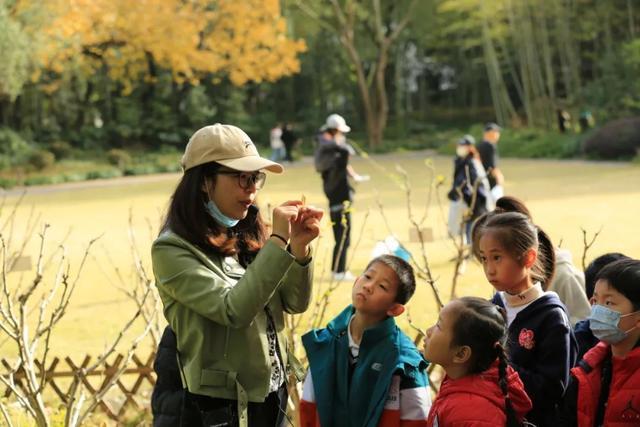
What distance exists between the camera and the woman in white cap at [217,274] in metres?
2.22

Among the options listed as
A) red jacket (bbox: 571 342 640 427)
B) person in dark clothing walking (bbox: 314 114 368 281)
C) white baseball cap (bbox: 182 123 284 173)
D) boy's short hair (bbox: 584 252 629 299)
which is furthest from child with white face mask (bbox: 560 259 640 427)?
person in dark clothing walking (bbox: 314 114 368 281)

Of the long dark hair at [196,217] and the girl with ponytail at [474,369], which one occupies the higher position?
the long dark hair at [196,217]

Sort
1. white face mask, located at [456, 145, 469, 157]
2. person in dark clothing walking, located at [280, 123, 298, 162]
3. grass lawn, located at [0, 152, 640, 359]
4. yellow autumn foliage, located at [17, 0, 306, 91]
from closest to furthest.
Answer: grass lawn, located at [0, 152, 640, 359], white face mask, located at [456, 145, 469, 157], yellow autumn foliage, located at [17, 0, 306, 91], person in dark clothing walking, located at [280, 123, 298, 162]

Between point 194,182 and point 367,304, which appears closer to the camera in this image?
point 194,182

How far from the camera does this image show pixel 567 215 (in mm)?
12133

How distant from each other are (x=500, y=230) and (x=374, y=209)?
11374 millimetres

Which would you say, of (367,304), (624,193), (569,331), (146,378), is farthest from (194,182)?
(624,193)

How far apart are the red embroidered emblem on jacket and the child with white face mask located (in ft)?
0.45

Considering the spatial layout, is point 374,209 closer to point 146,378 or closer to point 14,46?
point 146,378

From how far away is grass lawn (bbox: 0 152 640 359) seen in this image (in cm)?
722

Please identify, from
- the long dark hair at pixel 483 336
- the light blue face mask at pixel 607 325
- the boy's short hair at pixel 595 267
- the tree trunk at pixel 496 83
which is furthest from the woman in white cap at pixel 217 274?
the tree trunk at pixel 496 83

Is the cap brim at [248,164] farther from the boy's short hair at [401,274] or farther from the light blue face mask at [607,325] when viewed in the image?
the light blue face mask at [607,325]

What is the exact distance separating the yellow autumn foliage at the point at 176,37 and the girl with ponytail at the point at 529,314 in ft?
77.6

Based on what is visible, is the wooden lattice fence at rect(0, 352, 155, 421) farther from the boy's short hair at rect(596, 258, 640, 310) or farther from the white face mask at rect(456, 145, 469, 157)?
the white face mask at rect(456, 145, 469, 157)
